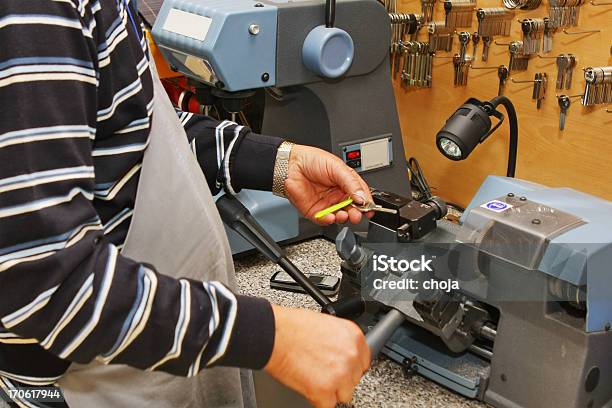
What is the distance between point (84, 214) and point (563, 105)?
94 centimetres

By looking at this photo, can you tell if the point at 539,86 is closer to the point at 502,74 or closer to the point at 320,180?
the point at 502,74

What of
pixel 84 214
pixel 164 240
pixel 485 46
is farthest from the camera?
pixel 485 46

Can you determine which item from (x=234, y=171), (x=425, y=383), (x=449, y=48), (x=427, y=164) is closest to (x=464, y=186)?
(x=427, y=164)

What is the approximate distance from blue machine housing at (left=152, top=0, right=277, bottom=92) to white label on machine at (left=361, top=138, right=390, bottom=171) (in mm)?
251

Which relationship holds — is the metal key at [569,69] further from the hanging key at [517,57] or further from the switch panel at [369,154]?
the switch panel at [369,154]

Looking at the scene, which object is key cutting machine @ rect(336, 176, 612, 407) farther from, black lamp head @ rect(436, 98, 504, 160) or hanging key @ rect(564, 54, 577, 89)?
hanging key @ rect(564, 54, 577, 89)

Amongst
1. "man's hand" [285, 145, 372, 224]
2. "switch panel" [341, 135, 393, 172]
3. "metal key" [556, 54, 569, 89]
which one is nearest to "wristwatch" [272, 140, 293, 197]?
"man's hand" [285, 145, 372, 224]

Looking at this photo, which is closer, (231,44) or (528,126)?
(231,44)

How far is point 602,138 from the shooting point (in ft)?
3.60

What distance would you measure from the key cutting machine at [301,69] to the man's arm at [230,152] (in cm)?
29

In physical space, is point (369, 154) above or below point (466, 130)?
below

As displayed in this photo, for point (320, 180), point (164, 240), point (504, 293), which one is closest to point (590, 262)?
point (504, 293)

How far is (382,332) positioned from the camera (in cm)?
72

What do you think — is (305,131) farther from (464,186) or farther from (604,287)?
(604,287)
